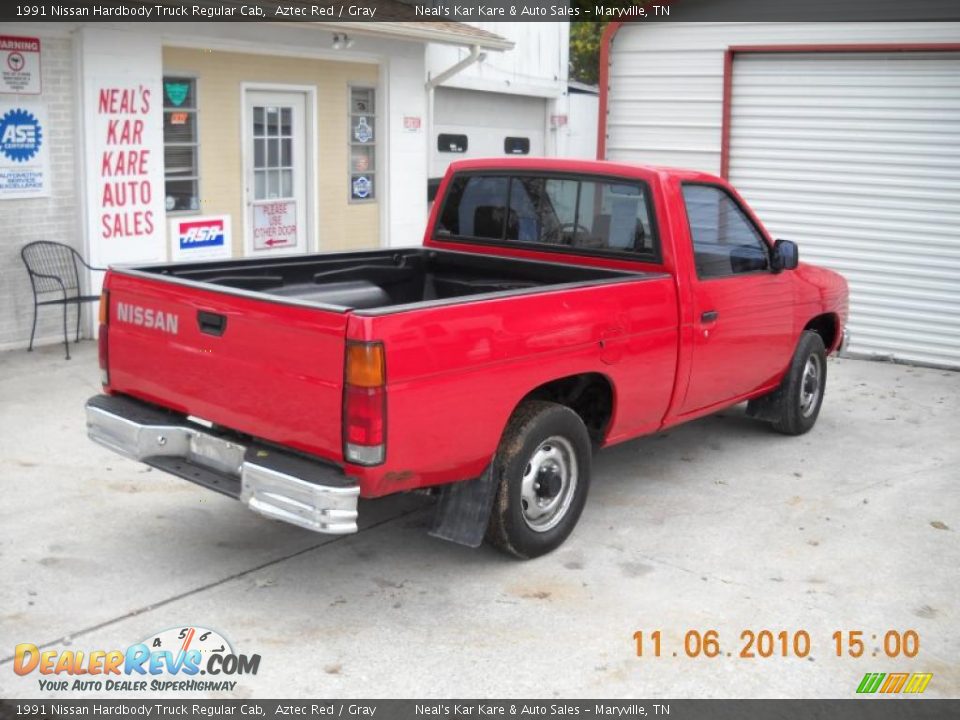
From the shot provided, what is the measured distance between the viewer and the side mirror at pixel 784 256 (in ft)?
23.6

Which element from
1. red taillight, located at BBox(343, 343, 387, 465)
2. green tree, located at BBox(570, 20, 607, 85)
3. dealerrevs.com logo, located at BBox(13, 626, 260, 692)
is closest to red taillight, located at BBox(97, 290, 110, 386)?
dealerrevs.com logo, located at BBox(13, 626, 260, 692)

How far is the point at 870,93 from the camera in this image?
11.1 meters

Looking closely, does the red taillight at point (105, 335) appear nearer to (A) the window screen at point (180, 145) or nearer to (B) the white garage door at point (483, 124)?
(A) the window screen at point (180, 145)

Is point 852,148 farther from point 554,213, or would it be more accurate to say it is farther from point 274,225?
point 274,225

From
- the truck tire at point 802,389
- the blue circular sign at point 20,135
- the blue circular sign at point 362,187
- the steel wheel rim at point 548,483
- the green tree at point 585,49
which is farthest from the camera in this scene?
the green tree at point 585,49

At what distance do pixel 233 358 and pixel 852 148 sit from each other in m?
8.12

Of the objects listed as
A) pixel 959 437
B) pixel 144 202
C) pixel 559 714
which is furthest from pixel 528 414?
pixel 144 202

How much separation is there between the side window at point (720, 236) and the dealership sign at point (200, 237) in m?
5.95

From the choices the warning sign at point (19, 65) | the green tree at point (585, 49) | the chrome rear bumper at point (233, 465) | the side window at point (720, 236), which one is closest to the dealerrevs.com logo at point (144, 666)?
the chrome rear bumper at point (233, 465)

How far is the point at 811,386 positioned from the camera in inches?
323

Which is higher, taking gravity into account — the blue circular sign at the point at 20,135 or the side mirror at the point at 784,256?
the blue circular sign at the point at 20,135

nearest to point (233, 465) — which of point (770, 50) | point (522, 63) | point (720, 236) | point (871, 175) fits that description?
point (720, 236)

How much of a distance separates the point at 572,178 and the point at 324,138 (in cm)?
657

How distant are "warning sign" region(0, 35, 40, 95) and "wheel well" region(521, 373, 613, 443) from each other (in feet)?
20.0
